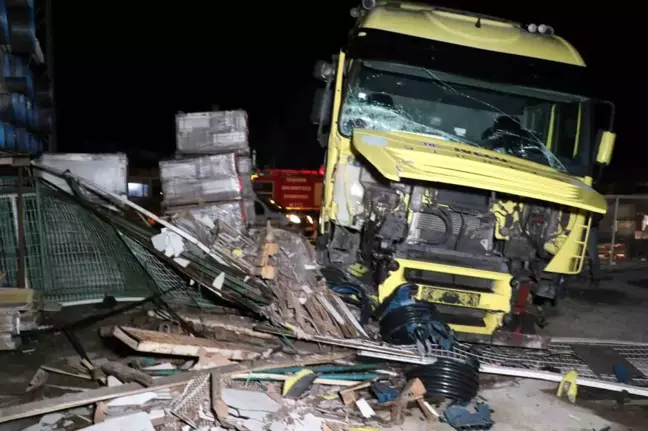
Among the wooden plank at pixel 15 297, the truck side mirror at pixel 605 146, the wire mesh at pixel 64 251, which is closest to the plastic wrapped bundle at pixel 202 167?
the wire mesh at pixel 64 251

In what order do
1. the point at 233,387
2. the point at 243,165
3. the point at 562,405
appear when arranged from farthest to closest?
the point at 243,165
the point at 562,405
the point at 233,387

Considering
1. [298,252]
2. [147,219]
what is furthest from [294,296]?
[147,219]

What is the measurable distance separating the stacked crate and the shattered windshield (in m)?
1.47


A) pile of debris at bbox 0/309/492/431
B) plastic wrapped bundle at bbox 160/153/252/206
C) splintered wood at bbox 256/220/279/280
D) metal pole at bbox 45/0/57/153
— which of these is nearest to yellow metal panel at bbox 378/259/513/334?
pile of debris at bbox 0/309/492/431

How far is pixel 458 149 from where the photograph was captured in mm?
5418

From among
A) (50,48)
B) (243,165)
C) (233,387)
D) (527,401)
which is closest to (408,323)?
(527,401)

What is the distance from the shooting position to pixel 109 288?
609cm

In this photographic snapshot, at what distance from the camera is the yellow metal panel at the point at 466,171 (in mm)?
4566

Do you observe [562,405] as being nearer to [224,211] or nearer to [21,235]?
[224,211]

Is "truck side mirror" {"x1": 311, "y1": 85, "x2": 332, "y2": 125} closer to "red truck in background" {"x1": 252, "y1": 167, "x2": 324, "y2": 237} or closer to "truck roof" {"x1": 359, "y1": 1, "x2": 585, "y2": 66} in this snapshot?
"truck roof" {"x1": 359, "y1": 1, "x2": 585, "y2": 66}

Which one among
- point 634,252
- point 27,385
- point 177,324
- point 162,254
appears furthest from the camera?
point 634,252

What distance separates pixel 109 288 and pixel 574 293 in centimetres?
731

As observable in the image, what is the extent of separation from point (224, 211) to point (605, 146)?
4.53 m

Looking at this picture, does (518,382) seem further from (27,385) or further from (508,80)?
(27,385)
